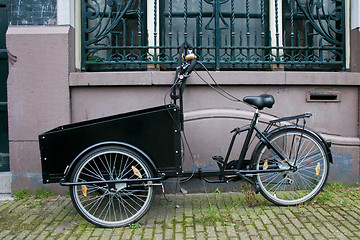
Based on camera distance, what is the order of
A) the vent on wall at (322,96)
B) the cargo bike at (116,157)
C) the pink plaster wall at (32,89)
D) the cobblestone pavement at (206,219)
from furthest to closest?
the vent on wall at (322,96), the pink plaster wall at (32,89), the cargo bike at (116,157), the cobblestone pavement at (206,219)

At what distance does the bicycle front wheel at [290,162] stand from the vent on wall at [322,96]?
2.48 feet

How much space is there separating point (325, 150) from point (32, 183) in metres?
3.76

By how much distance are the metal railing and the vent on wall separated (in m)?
0.48

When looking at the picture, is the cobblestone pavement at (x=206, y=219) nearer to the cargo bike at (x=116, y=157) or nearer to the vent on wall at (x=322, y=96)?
the cargo bike at (x=116, y=157)

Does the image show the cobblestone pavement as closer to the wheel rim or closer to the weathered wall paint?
the wheel rim

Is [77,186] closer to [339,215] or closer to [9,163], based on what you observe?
[9,163]

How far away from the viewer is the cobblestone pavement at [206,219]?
3.29 metres

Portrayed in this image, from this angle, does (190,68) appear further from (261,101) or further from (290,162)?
(290,162)

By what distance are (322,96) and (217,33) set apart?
5.72 feet

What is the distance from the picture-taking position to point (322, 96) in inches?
188

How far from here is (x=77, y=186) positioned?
346cm

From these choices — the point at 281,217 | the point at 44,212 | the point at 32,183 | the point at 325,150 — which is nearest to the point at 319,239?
the point at 281,217

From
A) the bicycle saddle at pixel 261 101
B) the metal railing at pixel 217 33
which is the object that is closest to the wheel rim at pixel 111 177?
the bicycle saddle at pixel 261 101

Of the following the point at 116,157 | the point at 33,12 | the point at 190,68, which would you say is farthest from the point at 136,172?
the point at 33,12
